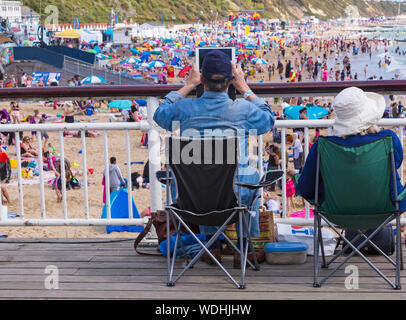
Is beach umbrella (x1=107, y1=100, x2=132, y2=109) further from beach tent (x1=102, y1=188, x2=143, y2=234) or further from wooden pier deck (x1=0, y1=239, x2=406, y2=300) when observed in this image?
wooden pier deck (x1=0, y1=239, x2=406, y2=300)

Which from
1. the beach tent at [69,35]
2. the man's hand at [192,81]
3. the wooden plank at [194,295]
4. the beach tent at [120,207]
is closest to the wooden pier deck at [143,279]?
the wooden plank at [194,295]

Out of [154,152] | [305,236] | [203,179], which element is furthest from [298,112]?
[203,179]

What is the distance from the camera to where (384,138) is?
10.9 feet

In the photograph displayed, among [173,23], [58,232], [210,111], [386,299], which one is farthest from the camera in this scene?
[173,23]

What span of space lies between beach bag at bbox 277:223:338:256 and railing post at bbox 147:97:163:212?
0.96 m

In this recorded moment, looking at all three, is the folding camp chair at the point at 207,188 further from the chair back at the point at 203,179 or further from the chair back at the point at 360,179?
the chair back at the point at 360,179

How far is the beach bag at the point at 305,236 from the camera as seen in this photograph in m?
4.14

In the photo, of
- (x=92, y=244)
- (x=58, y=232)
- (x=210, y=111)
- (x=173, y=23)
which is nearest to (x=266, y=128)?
(x=210, y=111)

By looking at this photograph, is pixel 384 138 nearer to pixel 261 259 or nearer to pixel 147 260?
pixel 261 259

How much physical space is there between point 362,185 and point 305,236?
3.09 ft

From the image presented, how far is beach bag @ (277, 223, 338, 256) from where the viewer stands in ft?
13.6

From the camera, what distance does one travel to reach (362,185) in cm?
341

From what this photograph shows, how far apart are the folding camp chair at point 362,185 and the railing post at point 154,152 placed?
1491 mm

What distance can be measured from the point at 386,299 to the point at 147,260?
1.62m
